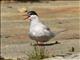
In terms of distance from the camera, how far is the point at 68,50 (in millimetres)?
10289

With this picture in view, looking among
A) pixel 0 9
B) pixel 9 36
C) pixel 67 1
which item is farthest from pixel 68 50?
pixel 67 1

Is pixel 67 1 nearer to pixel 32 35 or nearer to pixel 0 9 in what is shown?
pixel 0 9

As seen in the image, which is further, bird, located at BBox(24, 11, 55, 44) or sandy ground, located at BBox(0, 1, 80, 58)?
sandy ground, located at BBox(0, 1, 80, 58)

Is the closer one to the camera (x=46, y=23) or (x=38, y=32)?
(x=38, y=32)

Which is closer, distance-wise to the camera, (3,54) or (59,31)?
(3,54)

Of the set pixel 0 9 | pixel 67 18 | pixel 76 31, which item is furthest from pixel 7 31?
pixel 0 9

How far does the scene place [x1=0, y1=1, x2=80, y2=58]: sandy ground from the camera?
34.8 feet

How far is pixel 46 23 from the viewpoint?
16438 mm

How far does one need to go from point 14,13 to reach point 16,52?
9617 mm

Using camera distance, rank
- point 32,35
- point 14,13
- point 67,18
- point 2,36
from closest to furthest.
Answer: point 32,35, point 2,36, point 67,18, point 14,13

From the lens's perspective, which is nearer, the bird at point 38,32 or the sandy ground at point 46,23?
the bird at point 38,32

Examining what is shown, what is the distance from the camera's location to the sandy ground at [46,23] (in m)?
10.6

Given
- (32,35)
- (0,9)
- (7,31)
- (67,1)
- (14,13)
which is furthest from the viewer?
(67,1)

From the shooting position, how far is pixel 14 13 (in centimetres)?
1991
